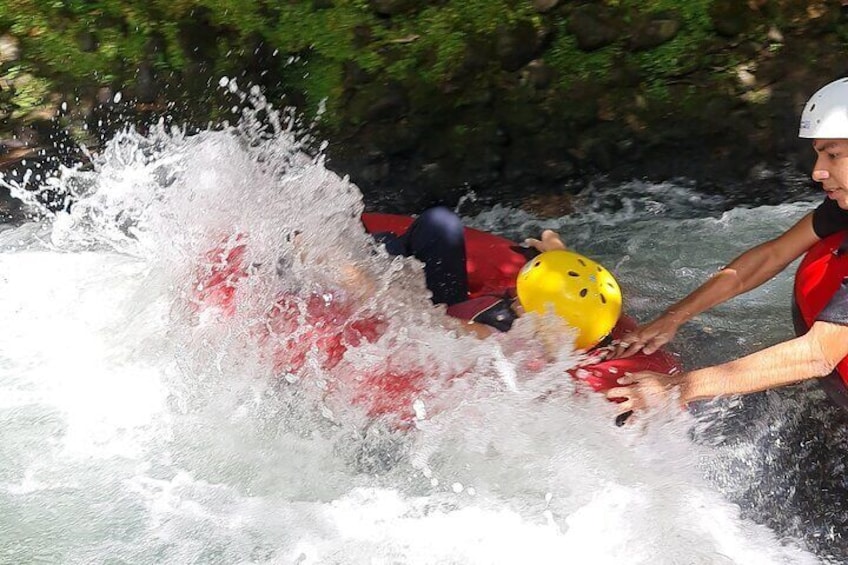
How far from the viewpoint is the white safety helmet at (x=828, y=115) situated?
3.04m

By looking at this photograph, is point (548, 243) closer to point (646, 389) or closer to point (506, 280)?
point (506, 280)

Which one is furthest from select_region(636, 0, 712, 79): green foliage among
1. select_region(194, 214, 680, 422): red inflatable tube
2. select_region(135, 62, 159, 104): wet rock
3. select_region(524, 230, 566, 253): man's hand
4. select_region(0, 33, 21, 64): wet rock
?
select_region(0, 33, 21, 64): wet rock

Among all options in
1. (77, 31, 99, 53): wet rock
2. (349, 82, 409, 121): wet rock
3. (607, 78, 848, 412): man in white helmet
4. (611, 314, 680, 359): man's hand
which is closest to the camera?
(607, 78, 848, 412): man in white helmet

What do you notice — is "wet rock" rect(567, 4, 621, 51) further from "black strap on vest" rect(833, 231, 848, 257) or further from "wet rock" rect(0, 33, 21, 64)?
"wet rock" rect(0, 33, 21, 64)

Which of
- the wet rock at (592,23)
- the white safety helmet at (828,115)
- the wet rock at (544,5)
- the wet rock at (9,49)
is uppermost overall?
the wet rock at (9,49)

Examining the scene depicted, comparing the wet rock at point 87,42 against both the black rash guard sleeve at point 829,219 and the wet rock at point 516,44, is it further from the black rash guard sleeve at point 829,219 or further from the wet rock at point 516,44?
the black rash guard sleeve at point 829,219

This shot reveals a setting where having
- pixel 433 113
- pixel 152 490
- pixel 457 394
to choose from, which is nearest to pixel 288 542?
pixel 152 490

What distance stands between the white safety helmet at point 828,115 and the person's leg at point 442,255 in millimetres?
1562

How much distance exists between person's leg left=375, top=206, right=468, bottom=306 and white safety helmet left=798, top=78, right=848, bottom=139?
156 centimetres

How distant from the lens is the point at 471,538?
11.2ft

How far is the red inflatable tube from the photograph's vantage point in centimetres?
357

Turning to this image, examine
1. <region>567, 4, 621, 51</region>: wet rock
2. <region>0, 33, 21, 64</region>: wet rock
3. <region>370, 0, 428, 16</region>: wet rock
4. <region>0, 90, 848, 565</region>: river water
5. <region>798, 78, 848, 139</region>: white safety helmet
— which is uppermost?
<region>0, 33, 21, 64</region>: wet rock

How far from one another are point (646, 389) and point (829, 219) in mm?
1103

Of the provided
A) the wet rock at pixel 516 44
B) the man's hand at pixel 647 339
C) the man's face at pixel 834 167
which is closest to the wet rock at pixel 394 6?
the wet rock at pixel 516 44
